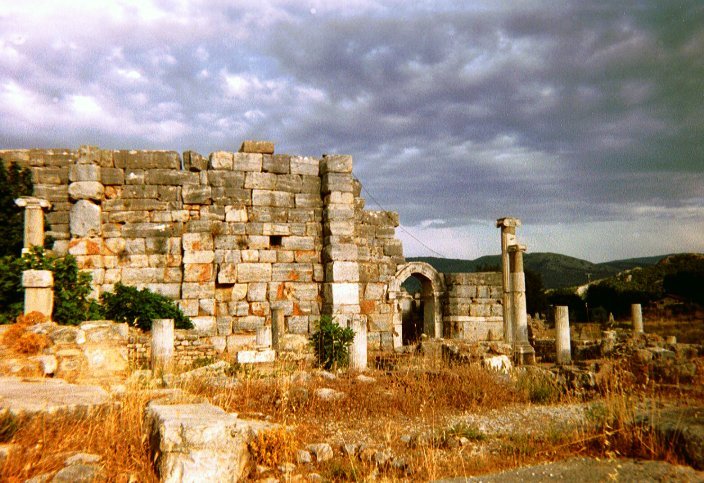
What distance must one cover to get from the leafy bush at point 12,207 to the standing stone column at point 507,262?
12687mm

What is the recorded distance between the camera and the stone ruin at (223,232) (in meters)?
12.9

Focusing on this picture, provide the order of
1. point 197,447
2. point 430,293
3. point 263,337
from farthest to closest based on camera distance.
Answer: point 430,293, point 263,337, point 197,447

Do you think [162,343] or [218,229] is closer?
[162,343]

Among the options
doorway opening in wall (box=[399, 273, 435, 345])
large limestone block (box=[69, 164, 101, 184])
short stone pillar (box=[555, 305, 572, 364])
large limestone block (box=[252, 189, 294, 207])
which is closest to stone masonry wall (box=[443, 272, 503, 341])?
doorway opening in wall (box=[399, 273, 435, 345])

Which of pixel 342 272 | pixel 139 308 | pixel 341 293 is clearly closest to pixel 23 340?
pixel 139 308

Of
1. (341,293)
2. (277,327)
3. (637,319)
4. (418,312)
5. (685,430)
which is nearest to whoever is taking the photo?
(685,430)

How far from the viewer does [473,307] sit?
56.9ft

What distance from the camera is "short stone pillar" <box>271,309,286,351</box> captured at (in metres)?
12.6

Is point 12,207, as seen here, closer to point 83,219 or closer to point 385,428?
point 83,219

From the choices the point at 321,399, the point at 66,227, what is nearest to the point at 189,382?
the point at 321,399

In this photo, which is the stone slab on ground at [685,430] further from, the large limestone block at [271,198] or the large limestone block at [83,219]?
the large limestone block at [83,219]

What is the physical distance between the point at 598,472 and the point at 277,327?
9294mm

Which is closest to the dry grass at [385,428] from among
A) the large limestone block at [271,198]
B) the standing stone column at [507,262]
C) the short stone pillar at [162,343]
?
the short stone pillar at [162,343]

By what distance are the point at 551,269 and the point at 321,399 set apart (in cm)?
6829
